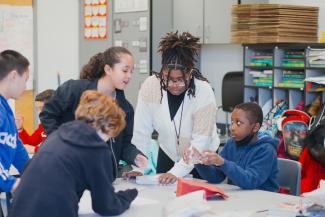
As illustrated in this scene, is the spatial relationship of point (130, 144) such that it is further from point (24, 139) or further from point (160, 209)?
point (24, 139)

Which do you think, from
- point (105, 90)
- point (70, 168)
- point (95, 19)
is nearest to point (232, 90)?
point (95, 19)

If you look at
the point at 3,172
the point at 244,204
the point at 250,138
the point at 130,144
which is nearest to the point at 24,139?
the point at 130,144

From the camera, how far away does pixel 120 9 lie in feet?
19.4

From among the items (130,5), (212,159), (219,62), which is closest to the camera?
(212,159)

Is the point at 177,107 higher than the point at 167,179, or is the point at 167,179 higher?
the point at 177,107

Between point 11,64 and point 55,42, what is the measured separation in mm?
3891

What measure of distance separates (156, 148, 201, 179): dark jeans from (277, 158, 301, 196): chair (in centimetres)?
47

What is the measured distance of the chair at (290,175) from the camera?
315 cm

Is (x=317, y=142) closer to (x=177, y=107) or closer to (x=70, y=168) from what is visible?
(x=177, y=107)

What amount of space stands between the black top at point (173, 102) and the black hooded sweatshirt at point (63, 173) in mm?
1031

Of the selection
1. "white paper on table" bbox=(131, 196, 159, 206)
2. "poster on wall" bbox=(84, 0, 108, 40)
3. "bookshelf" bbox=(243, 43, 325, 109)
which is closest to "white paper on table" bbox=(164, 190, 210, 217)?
"white paper on table" bbox=(131, 196, 159, 206)

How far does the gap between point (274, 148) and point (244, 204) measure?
0.51m

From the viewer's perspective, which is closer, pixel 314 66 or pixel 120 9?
pixel 314 66

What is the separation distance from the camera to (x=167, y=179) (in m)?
2.99
